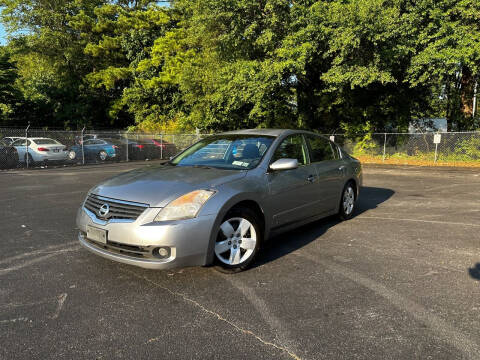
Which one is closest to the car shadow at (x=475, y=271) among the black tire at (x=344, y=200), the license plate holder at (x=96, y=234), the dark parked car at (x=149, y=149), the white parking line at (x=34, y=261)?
the black tire at (x=344, y=200)

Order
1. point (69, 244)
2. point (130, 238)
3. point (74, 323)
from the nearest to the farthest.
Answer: point (74, 323)
point (130, 238)
point (69, 244)

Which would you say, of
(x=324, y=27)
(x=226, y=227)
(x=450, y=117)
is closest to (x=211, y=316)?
(x=226, y=227)

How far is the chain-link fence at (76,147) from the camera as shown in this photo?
15.8 meters

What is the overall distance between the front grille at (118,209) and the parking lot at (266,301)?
2.23 ft

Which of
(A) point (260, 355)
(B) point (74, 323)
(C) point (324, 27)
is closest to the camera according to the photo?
(A) point (260, 355)

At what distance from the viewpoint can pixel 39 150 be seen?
16.5 m

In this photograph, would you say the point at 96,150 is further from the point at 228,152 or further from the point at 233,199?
the point at 233,199

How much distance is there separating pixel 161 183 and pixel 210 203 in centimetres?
60

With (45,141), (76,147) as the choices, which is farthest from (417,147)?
(45,141)

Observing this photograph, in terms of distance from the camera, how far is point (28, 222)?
5992 millimetres

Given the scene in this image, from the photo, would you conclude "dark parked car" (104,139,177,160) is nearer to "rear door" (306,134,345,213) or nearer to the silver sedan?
the silver sedan

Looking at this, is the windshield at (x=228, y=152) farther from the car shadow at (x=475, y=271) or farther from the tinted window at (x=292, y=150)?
the car shadow at (x=475, y=271)

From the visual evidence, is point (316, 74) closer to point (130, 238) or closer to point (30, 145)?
point (30, 145)

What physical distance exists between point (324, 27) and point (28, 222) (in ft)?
48.5
